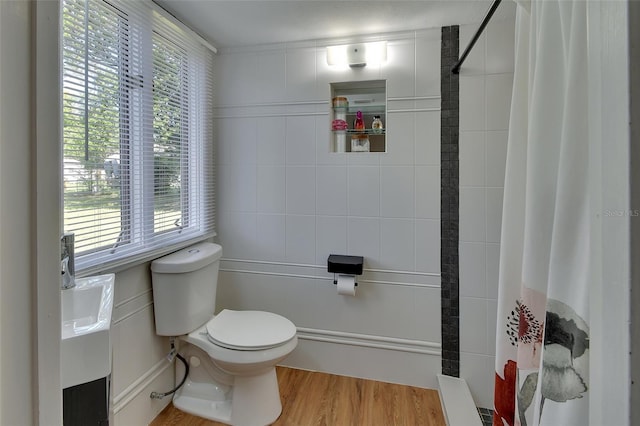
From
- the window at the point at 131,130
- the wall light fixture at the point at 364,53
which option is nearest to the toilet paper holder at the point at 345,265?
the window at the point at 131,130

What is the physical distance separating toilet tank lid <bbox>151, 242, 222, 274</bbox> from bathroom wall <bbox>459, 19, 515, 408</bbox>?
4.78 feet

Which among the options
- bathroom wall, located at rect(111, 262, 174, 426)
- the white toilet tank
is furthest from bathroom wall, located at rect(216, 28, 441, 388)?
bathroom wall, located at rect(111, 262, 174, 426)

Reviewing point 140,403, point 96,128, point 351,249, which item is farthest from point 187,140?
point 140,403

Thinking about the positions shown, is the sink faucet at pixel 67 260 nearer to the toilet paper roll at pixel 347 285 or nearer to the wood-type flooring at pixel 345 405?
the wood-type flooring at pixel 345 405

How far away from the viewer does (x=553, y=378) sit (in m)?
0.54

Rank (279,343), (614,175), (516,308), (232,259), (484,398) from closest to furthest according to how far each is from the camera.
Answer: (614,175) → (516,308) → (279,343) → (484,398) → (232,259)

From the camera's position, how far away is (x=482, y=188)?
178cm

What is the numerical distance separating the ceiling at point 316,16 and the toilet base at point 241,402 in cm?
191

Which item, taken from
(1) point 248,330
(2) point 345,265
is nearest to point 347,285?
(2) point 345,265

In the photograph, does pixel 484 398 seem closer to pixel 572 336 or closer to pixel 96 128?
pixel 572 336

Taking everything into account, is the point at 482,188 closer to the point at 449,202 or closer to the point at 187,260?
the point at 449,202

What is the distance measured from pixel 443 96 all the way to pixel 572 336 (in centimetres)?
161

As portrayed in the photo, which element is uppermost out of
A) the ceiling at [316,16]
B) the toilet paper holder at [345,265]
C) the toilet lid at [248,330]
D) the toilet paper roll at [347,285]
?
Result: the ceiling at [316,16]

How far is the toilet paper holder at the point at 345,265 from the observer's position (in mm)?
1887
